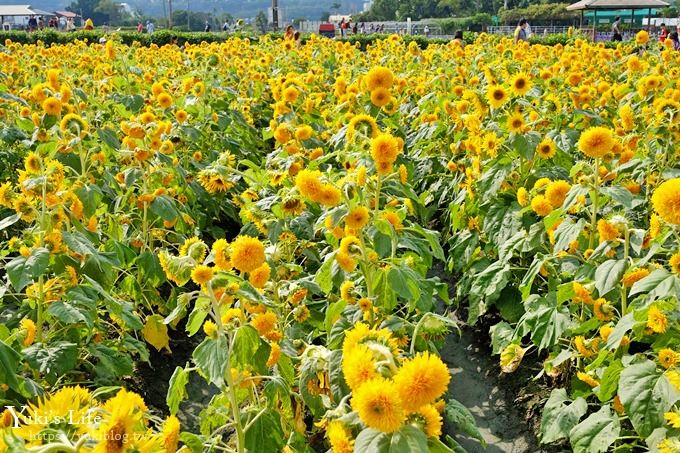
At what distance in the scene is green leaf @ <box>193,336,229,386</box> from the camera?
221cm

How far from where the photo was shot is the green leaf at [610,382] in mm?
2992

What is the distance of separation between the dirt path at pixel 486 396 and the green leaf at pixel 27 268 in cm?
204

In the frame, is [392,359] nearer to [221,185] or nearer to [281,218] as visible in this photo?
[281,218]

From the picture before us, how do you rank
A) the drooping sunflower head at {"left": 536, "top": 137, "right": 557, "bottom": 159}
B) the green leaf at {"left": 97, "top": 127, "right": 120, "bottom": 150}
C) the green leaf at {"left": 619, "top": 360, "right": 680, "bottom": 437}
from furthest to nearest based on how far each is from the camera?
the green leaf at {"left": 97, "top": 127, "right": 120, "bottom": 150} < the drooping sunflower head at {"left": 536, "top": 137, "right": 557, "bottom": 159} < the green leaf at {"left": 619, "top": 360, "right": 680, "bottom": 437}

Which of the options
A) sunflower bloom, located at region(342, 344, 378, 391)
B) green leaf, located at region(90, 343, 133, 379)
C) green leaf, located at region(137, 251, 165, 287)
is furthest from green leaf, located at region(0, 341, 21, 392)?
green leaf, located at region(137, 251, 165, 287)

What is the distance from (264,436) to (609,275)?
4.66 ft

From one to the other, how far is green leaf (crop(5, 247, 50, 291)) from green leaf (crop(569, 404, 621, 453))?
2.15 meters

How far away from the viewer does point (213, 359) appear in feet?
7.35

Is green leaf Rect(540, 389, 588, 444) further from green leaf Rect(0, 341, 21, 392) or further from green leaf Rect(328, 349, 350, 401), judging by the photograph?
green leaf Rect(0, 341, 21, 392)

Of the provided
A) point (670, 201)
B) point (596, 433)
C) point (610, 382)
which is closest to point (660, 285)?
point (670, 201)

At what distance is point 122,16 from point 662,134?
140 meters

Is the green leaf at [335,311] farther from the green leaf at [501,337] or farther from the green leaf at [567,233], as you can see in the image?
the green leaf at [501,337]

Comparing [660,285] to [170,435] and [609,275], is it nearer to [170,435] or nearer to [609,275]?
[609,275]

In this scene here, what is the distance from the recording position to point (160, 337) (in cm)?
416
